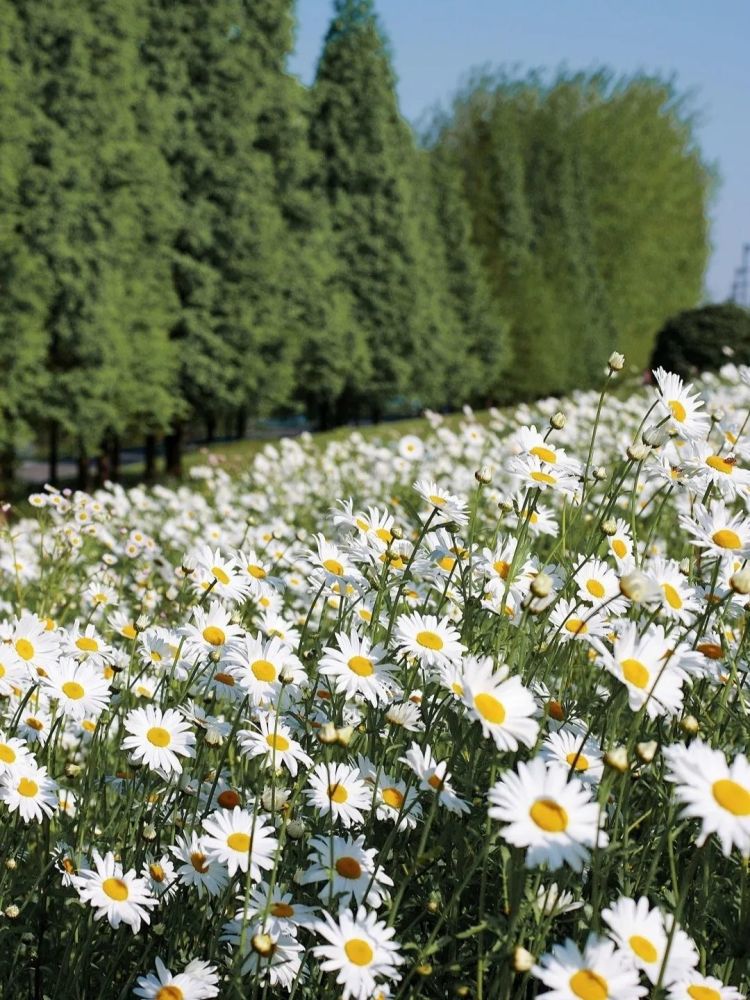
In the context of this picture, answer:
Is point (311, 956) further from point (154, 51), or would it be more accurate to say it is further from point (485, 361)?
point (485, 361)

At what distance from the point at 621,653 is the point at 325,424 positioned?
18788mm

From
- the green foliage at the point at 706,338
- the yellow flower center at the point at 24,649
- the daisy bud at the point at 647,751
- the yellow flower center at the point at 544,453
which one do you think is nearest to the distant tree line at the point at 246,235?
the green foliage at the point at 706,338

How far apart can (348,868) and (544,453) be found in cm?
97

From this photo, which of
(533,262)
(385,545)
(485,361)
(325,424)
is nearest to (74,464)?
(325,424)

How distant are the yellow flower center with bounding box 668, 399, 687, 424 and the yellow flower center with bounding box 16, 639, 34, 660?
143 centimetres

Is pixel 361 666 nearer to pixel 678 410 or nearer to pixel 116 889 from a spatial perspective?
pixel 116 889

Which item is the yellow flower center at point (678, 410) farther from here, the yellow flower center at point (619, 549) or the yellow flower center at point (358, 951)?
the yellow flower center at point (358, 951)

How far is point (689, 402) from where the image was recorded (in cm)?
219

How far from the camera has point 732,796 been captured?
3.87ft

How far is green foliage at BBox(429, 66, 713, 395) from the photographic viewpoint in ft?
84.8

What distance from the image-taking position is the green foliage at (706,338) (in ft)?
62.6

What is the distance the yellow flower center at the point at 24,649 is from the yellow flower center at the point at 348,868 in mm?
773

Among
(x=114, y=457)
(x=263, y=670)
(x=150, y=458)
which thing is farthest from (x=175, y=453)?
(x=263, y=670)

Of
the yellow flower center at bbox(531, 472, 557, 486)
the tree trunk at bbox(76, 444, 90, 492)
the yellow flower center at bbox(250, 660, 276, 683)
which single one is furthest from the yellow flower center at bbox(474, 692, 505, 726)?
the tree trunk at bbox(76, 444, 90, 492)
